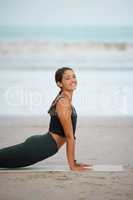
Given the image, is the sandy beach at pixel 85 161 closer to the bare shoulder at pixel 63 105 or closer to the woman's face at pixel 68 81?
the bare shoulder at pixel 63 105

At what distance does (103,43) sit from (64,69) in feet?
17.6

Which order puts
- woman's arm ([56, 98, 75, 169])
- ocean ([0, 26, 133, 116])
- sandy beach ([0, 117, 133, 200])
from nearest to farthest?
sandy beach ([0, 117, 133, 200]), woman's arm ([56, 98, 75, 169]), ocean ([0, 26, 133, 116])

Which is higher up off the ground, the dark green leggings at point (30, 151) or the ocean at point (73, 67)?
the ocean at point (73, 67)

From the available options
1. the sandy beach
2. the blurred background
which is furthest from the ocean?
the sandy beach

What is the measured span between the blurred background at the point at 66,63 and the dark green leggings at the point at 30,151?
7.29ft

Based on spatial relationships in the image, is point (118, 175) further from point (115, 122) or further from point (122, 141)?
point (115, 122)

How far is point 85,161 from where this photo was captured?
146 inches

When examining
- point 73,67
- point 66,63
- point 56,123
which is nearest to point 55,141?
point 56,123

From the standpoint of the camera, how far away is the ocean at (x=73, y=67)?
5547mm

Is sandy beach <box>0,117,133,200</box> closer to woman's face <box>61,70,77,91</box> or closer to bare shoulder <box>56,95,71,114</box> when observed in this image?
bare shoulder <box>56,95,71,114</box>

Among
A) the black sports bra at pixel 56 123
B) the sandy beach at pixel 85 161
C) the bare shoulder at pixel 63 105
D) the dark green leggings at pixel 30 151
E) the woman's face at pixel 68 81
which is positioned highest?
the woman's face at pixel 68 81

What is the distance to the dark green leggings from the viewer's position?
314 centimetres

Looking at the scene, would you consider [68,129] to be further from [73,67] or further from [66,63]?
[66,63]

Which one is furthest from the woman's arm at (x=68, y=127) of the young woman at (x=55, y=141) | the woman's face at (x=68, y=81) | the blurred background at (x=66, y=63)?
the blurred background at (x=66, y=63)
